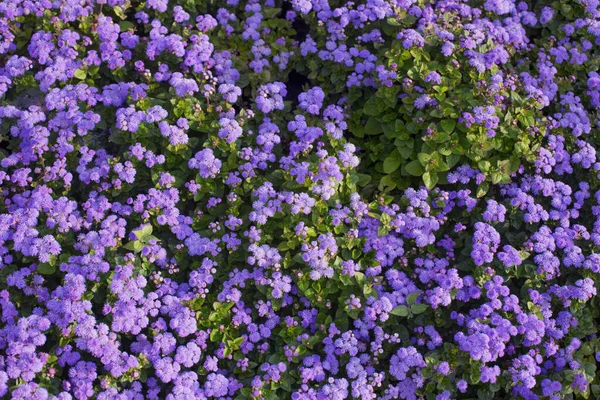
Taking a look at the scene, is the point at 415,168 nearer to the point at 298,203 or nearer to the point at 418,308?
the point at 298,203

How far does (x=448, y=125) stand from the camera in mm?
5430

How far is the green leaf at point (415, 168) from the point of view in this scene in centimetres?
545

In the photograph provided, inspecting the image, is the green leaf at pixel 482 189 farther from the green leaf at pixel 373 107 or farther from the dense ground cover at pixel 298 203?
the green leaf at pixel 373 107

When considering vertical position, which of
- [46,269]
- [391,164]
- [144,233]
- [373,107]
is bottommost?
[46,269]

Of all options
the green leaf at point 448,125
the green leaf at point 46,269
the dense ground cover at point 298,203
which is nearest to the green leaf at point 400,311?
the dense ground cover at point 298,203

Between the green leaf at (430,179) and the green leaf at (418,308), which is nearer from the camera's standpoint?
the green leaf at (418,308)

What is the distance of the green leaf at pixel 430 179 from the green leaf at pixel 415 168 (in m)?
0.08

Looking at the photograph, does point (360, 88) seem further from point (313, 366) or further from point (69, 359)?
point (69, 359)

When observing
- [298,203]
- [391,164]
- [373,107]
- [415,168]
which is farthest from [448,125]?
[298,203]

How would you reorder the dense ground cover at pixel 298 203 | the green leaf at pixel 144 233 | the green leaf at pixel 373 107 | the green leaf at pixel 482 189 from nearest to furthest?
the dense ground cover at pixel 298 203, the green leaf at pixel 144 233, the green leaf at pixel 482 189, the green leaf at pixel 373 107

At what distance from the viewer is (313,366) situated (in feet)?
15.5

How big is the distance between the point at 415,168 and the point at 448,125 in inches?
16.4

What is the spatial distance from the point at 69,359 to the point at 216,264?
3.84 ft

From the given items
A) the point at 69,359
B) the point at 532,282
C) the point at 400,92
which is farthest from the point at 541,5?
the point at 69,359
